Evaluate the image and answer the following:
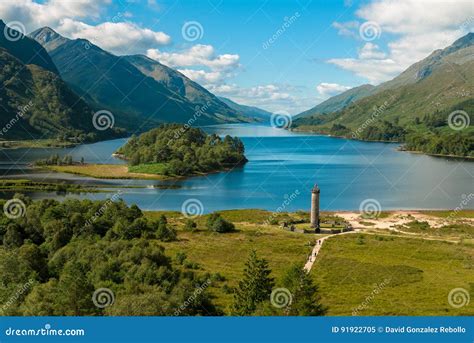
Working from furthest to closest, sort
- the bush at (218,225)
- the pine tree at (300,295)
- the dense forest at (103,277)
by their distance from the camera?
1. the bush at (218,225)
2. the dense forest at (103,277)
3. the pine tree at (300,295)

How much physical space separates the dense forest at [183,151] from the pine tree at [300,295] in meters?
105

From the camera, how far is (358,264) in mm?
49125

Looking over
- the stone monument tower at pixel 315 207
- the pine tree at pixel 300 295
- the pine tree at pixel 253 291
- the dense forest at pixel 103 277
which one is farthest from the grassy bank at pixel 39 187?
the pine tree at pixel 300 295

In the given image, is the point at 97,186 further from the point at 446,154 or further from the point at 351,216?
the point at 446,154

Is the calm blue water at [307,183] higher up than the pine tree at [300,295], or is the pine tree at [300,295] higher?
the calm blue water at [307,183]

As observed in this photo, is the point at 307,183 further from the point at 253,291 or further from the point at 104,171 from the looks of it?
the point at 253,291

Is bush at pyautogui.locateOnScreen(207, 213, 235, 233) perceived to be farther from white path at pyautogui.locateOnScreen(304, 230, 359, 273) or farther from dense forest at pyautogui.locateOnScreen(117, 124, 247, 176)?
dense forest at pyautogui.locateOnScreen(117, 124, 247, 176)

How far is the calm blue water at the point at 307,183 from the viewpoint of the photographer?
95500mm

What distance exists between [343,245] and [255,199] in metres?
42.7

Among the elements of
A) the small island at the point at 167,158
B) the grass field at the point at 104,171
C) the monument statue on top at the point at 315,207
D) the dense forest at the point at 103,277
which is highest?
the small island at the point at 167,158

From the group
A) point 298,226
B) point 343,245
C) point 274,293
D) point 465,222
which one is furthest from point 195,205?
point 274,293

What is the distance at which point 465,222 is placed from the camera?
75750mm

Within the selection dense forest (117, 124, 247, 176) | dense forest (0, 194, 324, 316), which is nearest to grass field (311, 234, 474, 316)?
dense forest (0, 194, 324, 316)

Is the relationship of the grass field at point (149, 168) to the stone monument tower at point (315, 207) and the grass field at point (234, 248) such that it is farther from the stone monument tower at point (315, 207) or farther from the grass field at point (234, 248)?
the stone monument tower at point (315, 207)
